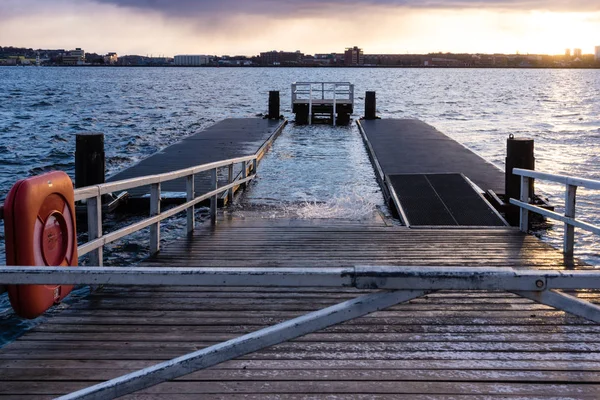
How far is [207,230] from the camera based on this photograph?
29.2 feet

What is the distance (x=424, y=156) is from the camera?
17.8 meters

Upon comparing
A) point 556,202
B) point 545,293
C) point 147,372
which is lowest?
point 556,202

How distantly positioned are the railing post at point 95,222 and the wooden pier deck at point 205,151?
6.49 m

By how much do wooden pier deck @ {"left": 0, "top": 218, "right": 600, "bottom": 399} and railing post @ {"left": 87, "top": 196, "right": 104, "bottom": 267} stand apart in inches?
12.0

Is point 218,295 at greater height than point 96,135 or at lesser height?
lesser

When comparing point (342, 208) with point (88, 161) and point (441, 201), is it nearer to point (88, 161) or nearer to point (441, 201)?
point (441, 201)

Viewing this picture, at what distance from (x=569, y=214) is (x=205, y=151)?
13174mm

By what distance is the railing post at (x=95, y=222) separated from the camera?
5.60 meters

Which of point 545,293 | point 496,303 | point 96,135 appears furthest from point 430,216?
point 545,293

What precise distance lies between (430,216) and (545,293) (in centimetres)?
765

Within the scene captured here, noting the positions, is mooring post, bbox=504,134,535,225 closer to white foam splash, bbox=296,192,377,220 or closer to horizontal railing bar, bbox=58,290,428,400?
white foam splash, bbox=296,192,377,220

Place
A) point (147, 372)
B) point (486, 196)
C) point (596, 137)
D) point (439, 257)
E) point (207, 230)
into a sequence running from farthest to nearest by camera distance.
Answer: point (596, 137), point (486, 196), point (207, 230), point (439, 257), point (147, 372)

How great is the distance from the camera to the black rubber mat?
9.80m

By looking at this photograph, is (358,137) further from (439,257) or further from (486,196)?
(439,257)
